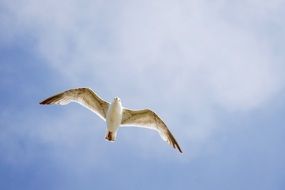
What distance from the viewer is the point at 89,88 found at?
105ft

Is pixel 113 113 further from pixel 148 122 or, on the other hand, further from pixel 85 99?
pixel 148 122

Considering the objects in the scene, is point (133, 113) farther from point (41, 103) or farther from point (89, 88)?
point (41, 103)

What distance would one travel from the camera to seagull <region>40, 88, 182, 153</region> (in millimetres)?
31266

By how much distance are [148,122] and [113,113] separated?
2.84 m

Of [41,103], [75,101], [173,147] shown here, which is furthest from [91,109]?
[173,147]

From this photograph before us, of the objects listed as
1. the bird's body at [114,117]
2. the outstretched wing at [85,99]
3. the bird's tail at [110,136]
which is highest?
the outstretched wing at [85,99]

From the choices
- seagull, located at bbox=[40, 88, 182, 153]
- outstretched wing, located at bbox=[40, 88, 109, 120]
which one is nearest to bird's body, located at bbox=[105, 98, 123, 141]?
seagull, located at bbox=[40, 88, 182, 153]

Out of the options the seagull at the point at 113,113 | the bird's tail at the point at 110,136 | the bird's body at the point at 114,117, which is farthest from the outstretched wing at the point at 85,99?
the bird's tail at the point at 110,136

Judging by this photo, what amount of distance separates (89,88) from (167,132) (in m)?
5.75

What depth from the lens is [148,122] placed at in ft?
108

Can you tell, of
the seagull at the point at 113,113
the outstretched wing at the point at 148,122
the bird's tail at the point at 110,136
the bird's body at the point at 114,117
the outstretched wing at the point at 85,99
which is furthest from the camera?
the outstretched wing at the point at 148,122

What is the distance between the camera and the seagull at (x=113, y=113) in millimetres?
31266

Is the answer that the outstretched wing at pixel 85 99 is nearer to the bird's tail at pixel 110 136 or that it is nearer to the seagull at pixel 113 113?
the seagull at pixel 113 113

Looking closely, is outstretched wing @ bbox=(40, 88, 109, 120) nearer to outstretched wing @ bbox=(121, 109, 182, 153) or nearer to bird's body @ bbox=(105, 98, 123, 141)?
bird's body @ bbox=(105, 98, 123, 141)
